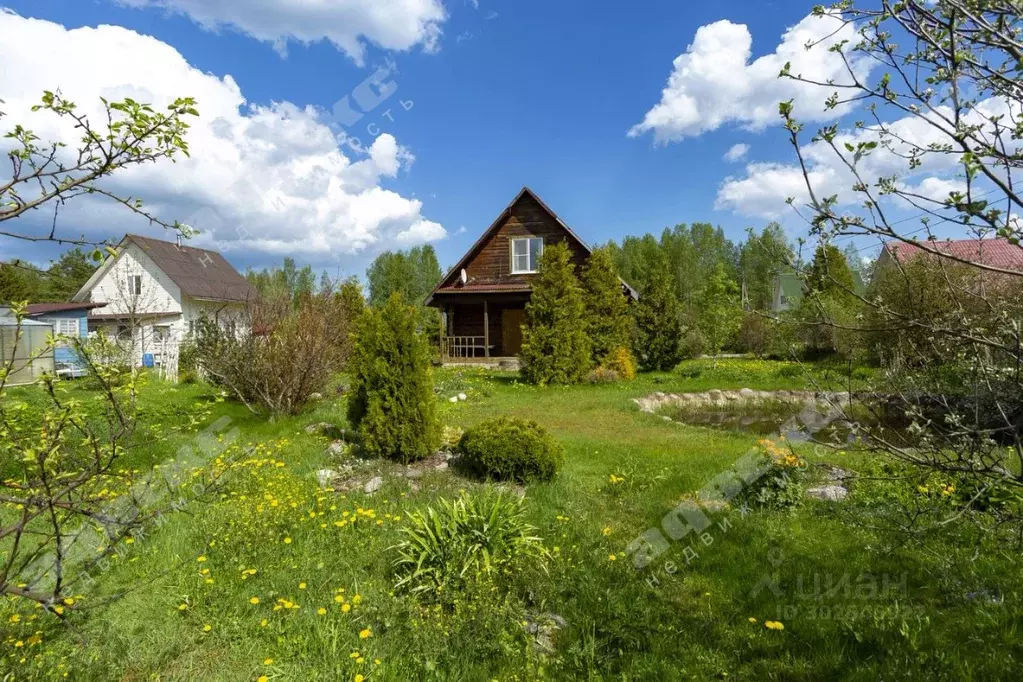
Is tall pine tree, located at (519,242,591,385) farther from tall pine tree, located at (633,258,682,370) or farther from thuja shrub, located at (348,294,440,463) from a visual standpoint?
thuja shrub, located at (348,294,440,463)

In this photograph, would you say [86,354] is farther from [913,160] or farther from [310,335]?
[310,335]

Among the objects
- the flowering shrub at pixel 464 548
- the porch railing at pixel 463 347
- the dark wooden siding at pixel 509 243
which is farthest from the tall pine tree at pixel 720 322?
the flowering shrub at pixel 464 548

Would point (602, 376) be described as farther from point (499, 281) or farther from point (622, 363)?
point (499, 281)

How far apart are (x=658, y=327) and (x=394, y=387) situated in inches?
530

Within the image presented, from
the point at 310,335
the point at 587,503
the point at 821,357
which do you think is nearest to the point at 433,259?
the point at 821,357

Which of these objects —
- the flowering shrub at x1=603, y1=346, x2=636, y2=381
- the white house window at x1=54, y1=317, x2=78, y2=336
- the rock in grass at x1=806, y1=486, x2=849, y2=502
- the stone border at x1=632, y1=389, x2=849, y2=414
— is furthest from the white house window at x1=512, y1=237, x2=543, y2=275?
the white house window at x1=54, y1=317, x2=78, y2=336

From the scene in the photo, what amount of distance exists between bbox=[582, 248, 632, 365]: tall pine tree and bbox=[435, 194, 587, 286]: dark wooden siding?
3316 mm

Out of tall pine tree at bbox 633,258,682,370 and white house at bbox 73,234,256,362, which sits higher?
white house at bbox 73,234,256,362

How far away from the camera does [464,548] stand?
4.34 metres

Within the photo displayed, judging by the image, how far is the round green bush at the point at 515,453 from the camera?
20.7ft

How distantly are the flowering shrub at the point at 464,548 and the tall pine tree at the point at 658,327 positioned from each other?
14.9 m

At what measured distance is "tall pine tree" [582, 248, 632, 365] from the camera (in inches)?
688

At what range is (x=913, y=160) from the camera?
2355 millimetres

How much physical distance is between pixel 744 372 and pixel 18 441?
59.1 feet
